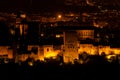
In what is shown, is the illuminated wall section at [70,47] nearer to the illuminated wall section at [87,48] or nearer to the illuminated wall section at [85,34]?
the illuminated wall section at [87,48]

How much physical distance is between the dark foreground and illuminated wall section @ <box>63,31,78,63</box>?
204 cm

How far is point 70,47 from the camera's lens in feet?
46.3

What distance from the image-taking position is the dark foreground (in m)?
9.98

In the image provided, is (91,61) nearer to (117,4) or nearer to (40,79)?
(40,79)

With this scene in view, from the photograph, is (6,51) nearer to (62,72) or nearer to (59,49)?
(59,49)

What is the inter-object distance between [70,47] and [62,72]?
3.54 metres

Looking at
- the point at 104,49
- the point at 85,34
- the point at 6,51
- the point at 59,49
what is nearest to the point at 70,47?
the point at 59,49

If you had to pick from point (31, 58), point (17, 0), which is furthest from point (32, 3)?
point (31, 58)

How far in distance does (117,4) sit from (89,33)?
595 inches

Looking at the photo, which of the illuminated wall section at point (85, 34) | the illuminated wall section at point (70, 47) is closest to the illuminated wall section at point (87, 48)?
the illuminated wall section at point (70, 47)

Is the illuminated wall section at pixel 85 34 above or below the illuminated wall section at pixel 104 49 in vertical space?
→ above

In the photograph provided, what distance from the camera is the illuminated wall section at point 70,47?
1385cm

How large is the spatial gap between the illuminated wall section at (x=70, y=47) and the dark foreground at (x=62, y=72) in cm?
204

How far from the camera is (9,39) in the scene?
56.0ft
